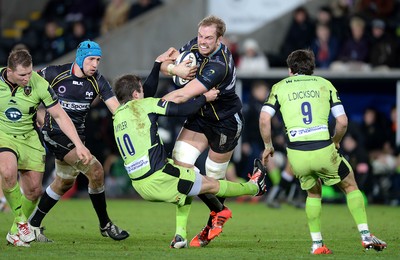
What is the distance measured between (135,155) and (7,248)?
1.65 meters

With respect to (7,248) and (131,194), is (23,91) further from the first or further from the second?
(131,194)

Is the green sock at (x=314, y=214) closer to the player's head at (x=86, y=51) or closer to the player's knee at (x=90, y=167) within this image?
the player's knee at (x=90, y=167)

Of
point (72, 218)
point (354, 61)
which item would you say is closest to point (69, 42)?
point (354, 61)

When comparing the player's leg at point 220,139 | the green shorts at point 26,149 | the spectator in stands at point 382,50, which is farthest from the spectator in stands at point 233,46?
the green shorts at point 26,149

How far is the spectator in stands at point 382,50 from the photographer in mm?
19688

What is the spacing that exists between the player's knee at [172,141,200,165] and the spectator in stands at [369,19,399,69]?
30.2 feet

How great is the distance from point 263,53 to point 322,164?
1138cm

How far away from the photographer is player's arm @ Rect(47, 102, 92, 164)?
10.5 metres

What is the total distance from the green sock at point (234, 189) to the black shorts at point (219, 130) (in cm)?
79

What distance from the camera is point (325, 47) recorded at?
2044 centimetres

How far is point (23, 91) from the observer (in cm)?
1065

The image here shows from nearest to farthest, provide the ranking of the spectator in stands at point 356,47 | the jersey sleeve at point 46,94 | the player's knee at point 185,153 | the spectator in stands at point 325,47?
the jersey sleeve at point 46,94 → the player's knee at point 185,153 → the spectator in stands at point 356,47 → the spectator in stands at point 325,47

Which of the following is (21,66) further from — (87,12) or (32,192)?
(87,12)

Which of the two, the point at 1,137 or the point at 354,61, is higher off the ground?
the point at 1,137
